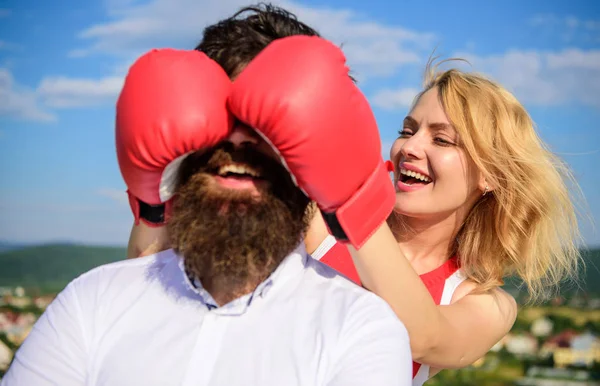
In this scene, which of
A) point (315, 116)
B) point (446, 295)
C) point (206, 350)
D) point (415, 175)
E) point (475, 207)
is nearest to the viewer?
point (315, 116)

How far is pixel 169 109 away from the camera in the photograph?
4.45 feet

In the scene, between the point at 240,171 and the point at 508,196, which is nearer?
the point at 240,171

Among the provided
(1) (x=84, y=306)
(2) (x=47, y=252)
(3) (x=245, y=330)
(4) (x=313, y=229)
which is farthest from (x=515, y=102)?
(2) (x=47, y=252)

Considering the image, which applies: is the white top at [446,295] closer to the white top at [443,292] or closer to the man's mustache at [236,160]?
the white top at [443,292]

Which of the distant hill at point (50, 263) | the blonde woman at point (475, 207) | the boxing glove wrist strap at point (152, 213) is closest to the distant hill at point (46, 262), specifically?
the distant hill at point (50, 263)

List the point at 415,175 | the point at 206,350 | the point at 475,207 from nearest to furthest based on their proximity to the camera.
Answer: the point at 206,350 < the point at 415,175 < the point at 475,207

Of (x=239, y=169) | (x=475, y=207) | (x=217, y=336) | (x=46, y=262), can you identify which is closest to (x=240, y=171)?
(x=239, y=169)

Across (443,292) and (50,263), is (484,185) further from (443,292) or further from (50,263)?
(50,263)

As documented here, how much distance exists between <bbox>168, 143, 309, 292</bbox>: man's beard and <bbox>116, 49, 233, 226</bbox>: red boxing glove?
0.10 m

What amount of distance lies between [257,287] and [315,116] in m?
0.46

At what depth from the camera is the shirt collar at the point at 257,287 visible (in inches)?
59.8

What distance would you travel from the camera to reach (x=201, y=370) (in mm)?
1434

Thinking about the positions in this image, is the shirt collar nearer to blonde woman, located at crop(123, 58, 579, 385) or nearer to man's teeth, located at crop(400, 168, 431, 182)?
blonde woman, located at crop(123, 58, 579, 385)

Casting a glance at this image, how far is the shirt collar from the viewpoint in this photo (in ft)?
4.99
